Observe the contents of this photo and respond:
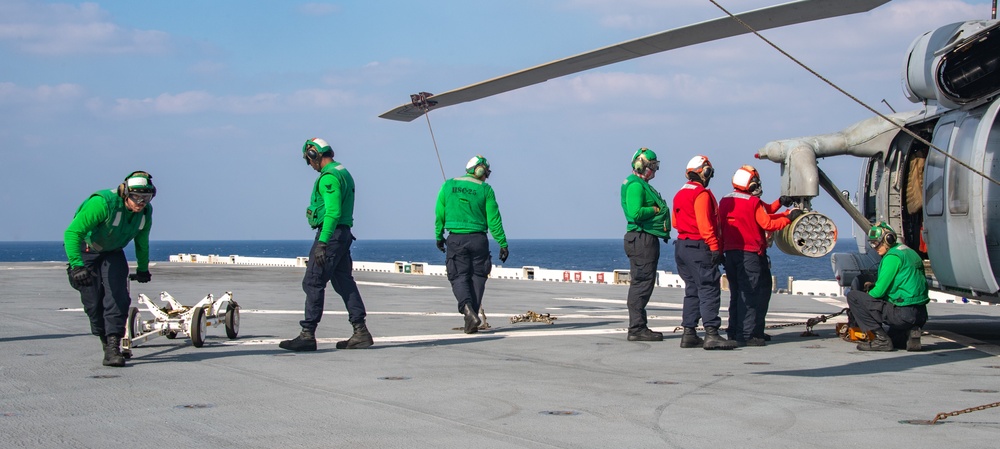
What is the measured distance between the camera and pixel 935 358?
8734mm

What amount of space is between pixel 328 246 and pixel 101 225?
6.59ft

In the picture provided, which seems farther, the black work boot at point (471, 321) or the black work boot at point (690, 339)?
the black work boot at point (471, 321)

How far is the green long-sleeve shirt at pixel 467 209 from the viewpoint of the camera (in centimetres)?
1120

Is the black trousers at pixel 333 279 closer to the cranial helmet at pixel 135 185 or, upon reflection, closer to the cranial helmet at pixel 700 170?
the cranial helmet at pixel 135 185

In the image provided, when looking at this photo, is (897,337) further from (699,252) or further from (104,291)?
(104,291)

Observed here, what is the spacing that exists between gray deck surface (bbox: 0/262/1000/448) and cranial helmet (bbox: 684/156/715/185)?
5.58 feet

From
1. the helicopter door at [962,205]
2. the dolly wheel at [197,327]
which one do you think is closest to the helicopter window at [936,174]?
the helicopter door at [962,205]

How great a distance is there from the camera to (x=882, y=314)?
30.3 feet

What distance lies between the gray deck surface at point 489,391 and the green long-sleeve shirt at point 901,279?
52cm

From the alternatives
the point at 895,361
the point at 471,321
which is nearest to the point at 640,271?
the point at 471,321

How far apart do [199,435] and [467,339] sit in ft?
17.7

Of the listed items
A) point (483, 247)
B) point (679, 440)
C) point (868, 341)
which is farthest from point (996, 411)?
point (483, 247)

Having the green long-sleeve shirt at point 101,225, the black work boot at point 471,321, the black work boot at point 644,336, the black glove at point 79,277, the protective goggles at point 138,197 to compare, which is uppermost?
the protective goggles at point 138,197

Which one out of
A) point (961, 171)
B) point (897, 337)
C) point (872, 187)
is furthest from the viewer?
point (872, 187)
